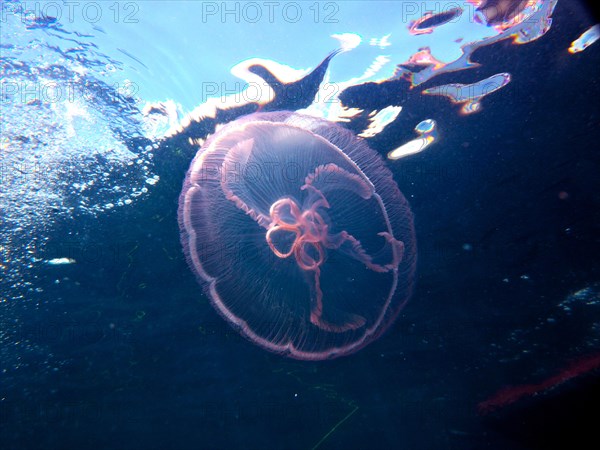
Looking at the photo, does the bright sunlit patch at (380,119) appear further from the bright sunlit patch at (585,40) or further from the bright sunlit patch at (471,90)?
the bright sunlit patch at (585,40)

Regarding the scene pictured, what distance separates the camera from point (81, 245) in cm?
648

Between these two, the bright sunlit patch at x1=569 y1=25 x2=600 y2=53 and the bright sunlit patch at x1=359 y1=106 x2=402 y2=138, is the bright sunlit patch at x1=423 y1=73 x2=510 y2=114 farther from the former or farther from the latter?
the bright sunlit patch at x1=569 y1=25 x2=600 y2=53

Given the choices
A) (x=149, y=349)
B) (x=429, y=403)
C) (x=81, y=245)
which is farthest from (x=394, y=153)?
(x=429, y=403)

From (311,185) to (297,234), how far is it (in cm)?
49

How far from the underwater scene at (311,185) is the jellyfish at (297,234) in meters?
0.02

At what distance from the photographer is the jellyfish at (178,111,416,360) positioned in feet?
10.9

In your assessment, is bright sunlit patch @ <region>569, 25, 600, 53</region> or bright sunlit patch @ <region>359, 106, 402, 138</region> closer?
bright sunlit patch @ <region>569, 25, 600, 53</region>

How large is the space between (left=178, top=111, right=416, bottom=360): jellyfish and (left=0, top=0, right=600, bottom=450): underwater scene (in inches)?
0.9


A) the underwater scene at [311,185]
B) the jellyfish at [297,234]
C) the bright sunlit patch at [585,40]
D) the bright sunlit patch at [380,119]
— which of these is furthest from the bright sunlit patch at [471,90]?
the jellyfish at [297,234]

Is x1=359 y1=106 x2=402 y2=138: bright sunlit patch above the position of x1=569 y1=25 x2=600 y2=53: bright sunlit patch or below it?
above

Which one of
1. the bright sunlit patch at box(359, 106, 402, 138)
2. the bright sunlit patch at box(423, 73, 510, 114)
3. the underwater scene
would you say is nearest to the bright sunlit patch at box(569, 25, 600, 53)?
the underwater scene

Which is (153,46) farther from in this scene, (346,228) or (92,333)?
(92,333)

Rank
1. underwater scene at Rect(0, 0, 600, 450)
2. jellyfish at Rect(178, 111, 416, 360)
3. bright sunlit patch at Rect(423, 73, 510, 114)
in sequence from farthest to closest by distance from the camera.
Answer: bright sunlit patch at Rect(423, 73, 510, 114) < underwater scene at Rect(0, 0, 600, 450) < jellyfish at Rect(178, 111, 416, 360)

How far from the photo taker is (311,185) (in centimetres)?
337
